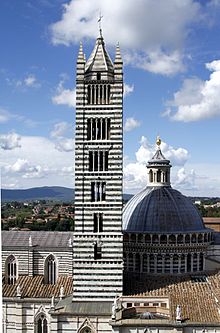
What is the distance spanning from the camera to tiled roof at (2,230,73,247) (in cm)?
3600

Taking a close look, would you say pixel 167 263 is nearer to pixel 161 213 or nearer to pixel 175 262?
pixel 175 262

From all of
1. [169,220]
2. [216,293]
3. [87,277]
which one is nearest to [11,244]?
[87,277]

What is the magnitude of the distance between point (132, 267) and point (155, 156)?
8985 mm

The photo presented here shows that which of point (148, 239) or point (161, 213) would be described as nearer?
point (148, 239)

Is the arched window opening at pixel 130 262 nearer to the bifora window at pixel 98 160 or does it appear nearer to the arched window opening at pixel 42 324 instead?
the arched window opening at pixel 42 324

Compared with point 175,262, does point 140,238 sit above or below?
above

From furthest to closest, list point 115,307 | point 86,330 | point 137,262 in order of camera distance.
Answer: point 137,262 → point 86,330 → point 115,307

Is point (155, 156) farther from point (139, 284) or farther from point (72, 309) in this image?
point (72, 309)

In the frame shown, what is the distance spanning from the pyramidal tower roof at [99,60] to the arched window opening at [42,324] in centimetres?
1674

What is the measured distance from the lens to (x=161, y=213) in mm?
32562

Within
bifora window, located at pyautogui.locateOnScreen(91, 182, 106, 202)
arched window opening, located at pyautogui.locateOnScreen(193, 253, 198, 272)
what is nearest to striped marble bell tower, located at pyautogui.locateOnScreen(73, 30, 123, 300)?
bifora window, located at pyautogui.locateOnScreen(91, 182, 106, 202)

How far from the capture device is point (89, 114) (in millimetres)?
28875

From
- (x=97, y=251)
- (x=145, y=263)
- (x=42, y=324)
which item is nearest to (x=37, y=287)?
(x=42, y=324)

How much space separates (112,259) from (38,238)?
10.3m
